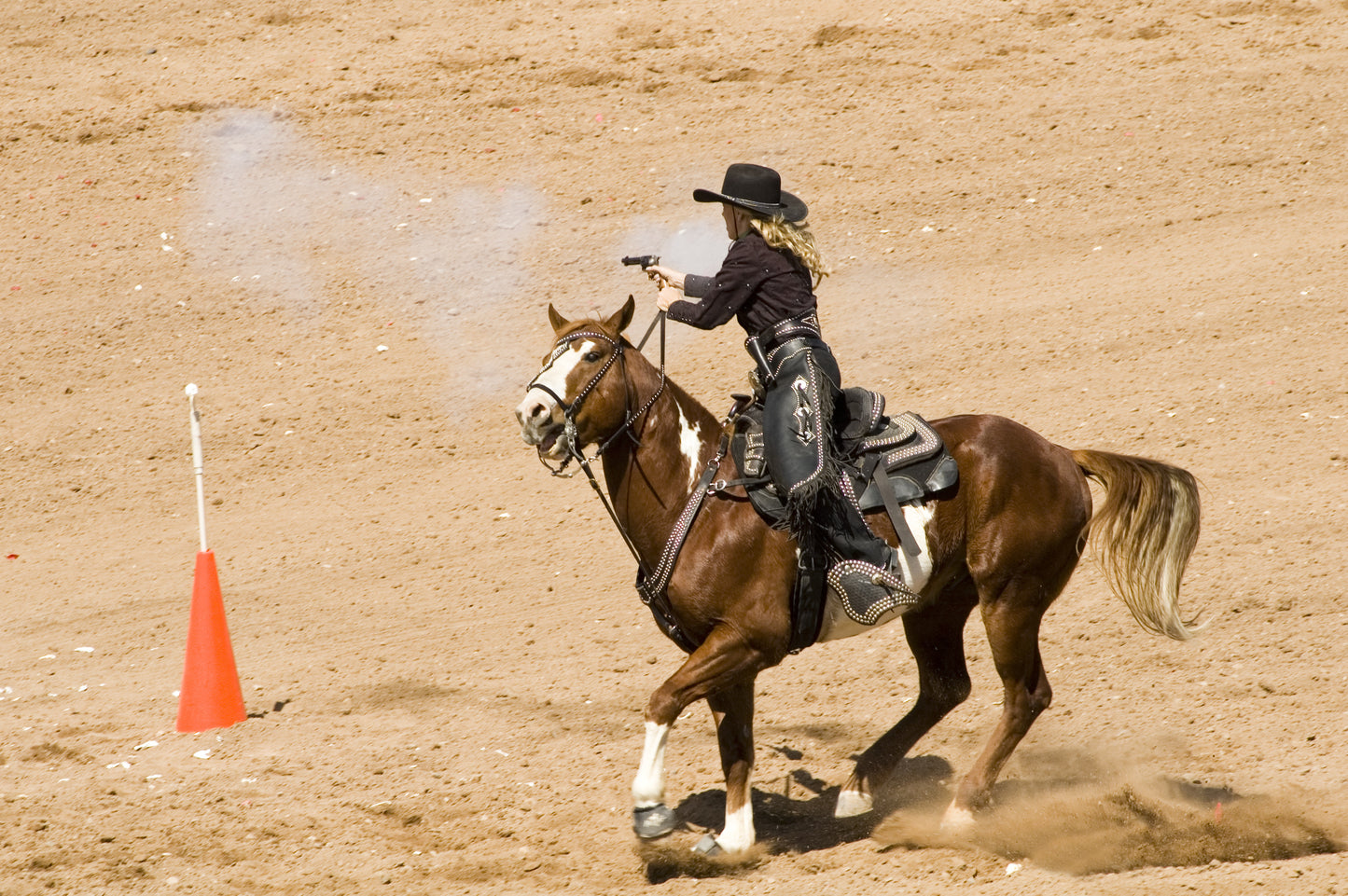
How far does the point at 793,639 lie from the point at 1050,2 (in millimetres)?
11215

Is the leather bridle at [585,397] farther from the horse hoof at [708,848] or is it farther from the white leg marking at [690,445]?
the horse hoof at [708,848]

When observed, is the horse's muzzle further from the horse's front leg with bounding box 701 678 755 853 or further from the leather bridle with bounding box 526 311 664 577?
the horse's front leg with bounding box 701 678 755 853

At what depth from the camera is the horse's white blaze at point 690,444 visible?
21.1ft

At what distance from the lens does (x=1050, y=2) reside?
15.6 meters

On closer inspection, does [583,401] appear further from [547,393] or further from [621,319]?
[621,319]

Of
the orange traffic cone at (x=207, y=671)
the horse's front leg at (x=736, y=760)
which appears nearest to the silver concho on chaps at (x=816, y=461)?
the horse's front leg at (x=736, y=760)

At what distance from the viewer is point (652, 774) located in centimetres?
596

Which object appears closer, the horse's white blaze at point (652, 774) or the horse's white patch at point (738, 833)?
the horse's white blaze at point (652, 774)

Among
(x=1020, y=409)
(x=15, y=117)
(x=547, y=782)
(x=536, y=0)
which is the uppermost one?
(x=536, y=0)

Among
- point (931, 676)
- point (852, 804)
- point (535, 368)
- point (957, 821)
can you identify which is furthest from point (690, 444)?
point (535, 368)

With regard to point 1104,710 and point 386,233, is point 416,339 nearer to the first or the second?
point 386,233

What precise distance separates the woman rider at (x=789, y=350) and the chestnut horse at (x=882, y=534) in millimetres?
194

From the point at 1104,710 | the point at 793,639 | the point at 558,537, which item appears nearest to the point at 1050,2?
the point at 558,537

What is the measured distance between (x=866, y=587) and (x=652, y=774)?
1.22 m
